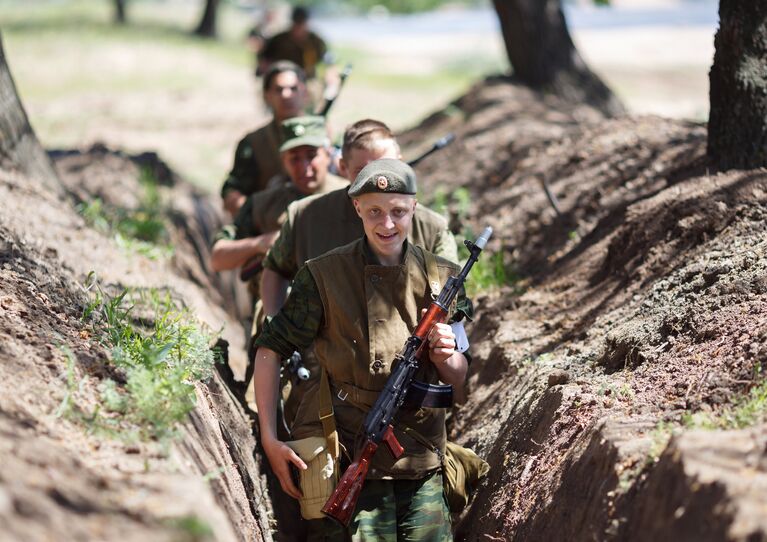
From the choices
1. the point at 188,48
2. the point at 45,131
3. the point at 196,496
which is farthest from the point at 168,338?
the point at 188,48

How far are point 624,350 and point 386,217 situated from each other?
56.0 inches

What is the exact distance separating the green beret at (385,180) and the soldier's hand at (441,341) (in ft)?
1.96

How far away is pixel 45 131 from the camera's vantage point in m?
19.0

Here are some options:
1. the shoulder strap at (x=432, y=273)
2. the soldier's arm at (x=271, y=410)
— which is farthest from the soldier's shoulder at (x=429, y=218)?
the soldier's arm at (x=271, y=410)

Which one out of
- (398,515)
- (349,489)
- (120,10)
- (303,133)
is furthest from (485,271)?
(120,10)

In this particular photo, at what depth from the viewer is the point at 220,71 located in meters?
30.2

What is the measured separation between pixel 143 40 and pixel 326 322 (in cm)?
3106

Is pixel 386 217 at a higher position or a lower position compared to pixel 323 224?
higher

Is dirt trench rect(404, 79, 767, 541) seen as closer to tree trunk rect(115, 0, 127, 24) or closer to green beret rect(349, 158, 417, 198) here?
green beret rect(349, 158, 417, 198)

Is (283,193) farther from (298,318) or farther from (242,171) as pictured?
(298,318)

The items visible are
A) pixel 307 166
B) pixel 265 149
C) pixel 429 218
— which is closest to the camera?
pixel 429 218

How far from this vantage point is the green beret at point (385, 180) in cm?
486

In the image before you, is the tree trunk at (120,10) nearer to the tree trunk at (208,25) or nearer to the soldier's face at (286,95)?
the tree trunk at (208,25)

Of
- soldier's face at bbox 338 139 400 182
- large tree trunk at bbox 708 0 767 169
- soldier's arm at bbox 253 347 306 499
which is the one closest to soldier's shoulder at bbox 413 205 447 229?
soldier's face at bbox 338 139 400 182
